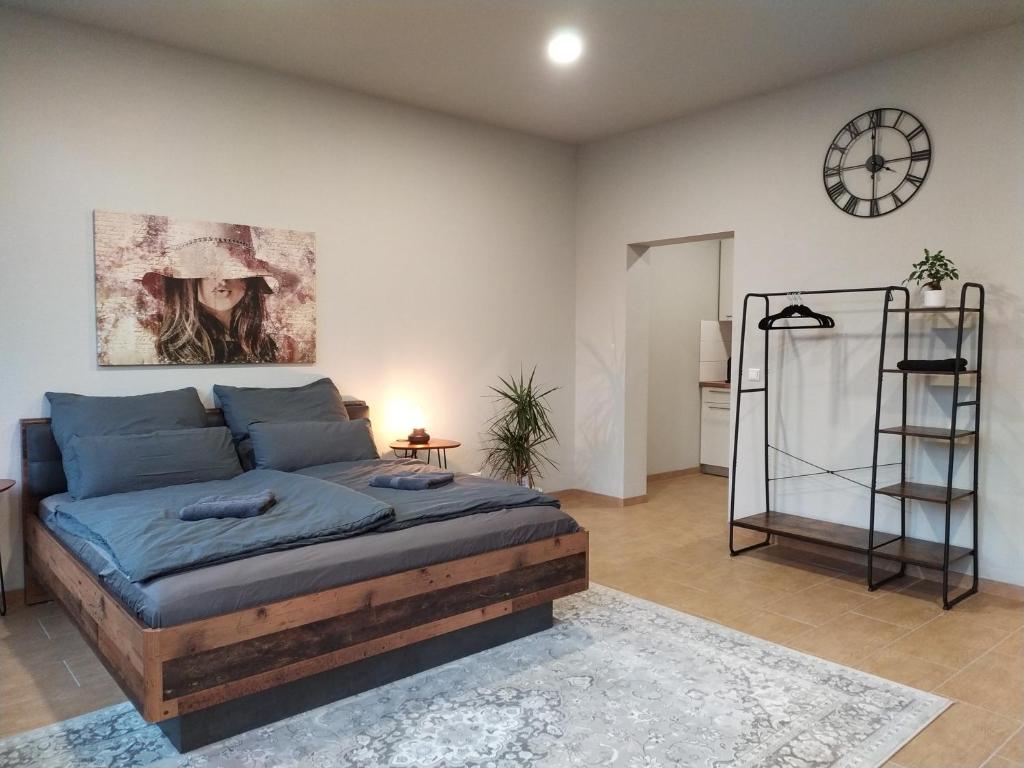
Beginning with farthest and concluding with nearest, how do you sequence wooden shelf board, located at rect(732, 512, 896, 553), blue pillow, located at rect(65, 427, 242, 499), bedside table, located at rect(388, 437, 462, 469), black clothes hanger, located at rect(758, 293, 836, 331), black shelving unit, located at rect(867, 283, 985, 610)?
1. bedside table, located at rect(388, 437, 462, 469)
2. black clothes hanger, located at rect(758, 293, 836, 331)
3. wooden shelf board, located at rect(732, 512, 896, 553)
4. black shelving unit, located at rect(867, 283, 985, 610)
5. blue pillow, located at rect(65, 427, 242, 499)

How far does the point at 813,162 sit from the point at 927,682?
3.26m

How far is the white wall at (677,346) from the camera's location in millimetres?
7418

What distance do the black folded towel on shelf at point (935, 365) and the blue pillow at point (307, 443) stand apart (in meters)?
3.14

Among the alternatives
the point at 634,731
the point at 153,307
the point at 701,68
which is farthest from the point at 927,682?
the point at 153,307

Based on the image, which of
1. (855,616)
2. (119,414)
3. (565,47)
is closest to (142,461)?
(119,414)

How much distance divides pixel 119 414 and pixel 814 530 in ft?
13.4

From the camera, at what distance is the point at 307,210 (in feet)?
16.0

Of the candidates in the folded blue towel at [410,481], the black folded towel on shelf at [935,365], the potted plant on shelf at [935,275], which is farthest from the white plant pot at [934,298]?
the folded blue towel at [410,481]

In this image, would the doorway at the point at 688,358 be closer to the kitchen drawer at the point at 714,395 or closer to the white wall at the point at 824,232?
the kitchen drawer at the point at 714,395

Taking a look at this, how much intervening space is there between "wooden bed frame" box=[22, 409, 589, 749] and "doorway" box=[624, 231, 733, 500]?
3.91 metres

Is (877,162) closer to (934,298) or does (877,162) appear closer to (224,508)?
(934,298)

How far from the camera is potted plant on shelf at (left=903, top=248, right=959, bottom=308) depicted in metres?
4.01

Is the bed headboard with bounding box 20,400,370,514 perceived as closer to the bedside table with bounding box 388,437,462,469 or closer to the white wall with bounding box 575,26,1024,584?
the bedside table with bounding box 388,437,462,469

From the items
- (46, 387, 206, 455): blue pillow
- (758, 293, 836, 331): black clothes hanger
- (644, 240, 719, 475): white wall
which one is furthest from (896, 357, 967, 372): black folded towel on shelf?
(46, 387, 206, 455): blue pillow
